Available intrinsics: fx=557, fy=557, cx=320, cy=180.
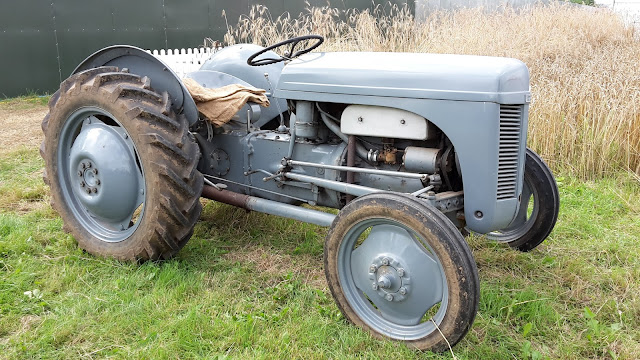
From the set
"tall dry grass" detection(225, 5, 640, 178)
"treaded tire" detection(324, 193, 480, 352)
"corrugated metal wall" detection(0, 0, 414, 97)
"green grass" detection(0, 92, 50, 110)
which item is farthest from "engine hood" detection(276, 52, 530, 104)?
"corrugated metal wall" detection(0, 0, 414, 97)

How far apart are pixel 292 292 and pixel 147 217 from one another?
879mm

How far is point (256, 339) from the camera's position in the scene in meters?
2.50

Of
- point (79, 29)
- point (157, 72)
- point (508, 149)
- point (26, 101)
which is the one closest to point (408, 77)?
point (508, 149)

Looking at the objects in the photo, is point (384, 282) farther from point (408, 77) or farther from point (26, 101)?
point (26, 101)

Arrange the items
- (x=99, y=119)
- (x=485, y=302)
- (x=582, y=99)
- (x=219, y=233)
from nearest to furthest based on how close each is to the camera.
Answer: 1. (x=485, y=302)
2. (x=99, y=119)
3. (x=219, y=233)
4. (x=582, y=99)

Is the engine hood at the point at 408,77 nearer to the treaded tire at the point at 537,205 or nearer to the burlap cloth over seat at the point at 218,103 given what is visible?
the burlap cloth over seat at the point at 218,103

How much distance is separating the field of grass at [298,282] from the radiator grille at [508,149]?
0.61 m

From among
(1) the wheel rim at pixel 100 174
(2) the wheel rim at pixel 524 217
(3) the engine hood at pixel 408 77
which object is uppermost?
(3) the engine hood at pixel 408 77

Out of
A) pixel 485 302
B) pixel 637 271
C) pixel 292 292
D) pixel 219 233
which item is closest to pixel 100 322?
pixel 292 292

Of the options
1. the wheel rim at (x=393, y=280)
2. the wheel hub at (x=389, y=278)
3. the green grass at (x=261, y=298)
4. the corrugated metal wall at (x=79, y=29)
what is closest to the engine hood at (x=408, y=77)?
the wheel rim at (x=393, y=280)

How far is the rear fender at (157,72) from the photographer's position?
3.15 meters

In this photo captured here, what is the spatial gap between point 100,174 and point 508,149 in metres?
2.21

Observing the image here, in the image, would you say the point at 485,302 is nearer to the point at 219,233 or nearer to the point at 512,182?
the point at 512,182

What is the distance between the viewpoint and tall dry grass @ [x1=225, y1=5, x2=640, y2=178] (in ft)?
15.7
